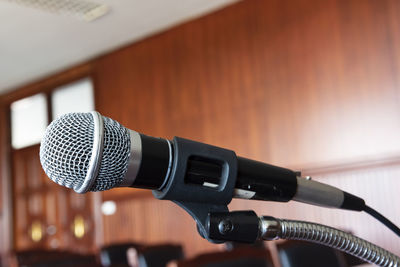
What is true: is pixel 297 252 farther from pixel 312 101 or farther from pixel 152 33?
pixel 152 33

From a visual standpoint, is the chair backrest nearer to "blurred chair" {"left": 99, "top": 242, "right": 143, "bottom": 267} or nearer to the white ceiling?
"blurred chair" {"left": 99, "top": 242, "right": 143, "bottom": 267}

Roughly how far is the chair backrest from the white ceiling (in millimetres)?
2780

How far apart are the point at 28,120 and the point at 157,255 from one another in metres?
5.31

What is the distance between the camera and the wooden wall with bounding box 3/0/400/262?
4.64m

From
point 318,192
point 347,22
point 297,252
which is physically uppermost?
point 347,22

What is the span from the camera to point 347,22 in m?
4.87

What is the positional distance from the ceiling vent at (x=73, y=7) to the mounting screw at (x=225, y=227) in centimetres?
513

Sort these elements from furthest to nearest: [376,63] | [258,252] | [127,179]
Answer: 1. [376,63]
2. [258,252]
3. [127,179]

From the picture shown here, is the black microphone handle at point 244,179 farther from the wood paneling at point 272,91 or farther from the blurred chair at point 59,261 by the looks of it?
the wood paneling at point 272,91

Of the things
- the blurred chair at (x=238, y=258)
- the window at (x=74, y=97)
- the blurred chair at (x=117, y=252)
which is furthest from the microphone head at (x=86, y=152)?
the window at (x=74, y=97)

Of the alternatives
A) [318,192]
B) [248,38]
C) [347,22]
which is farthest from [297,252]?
[248,38]

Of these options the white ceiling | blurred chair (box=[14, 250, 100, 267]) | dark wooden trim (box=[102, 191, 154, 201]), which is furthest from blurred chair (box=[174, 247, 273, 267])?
dark wooden trim (box=[102, 191, 154, 201])

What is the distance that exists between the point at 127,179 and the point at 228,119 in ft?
16.8

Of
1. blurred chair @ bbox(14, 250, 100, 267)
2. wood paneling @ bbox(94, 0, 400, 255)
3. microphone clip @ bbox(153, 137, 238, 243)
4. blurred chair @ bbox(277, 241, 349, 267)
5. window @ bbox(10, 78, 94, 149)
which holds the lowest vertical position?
blurred chair @ bbox(277, 241, 349, 267)
